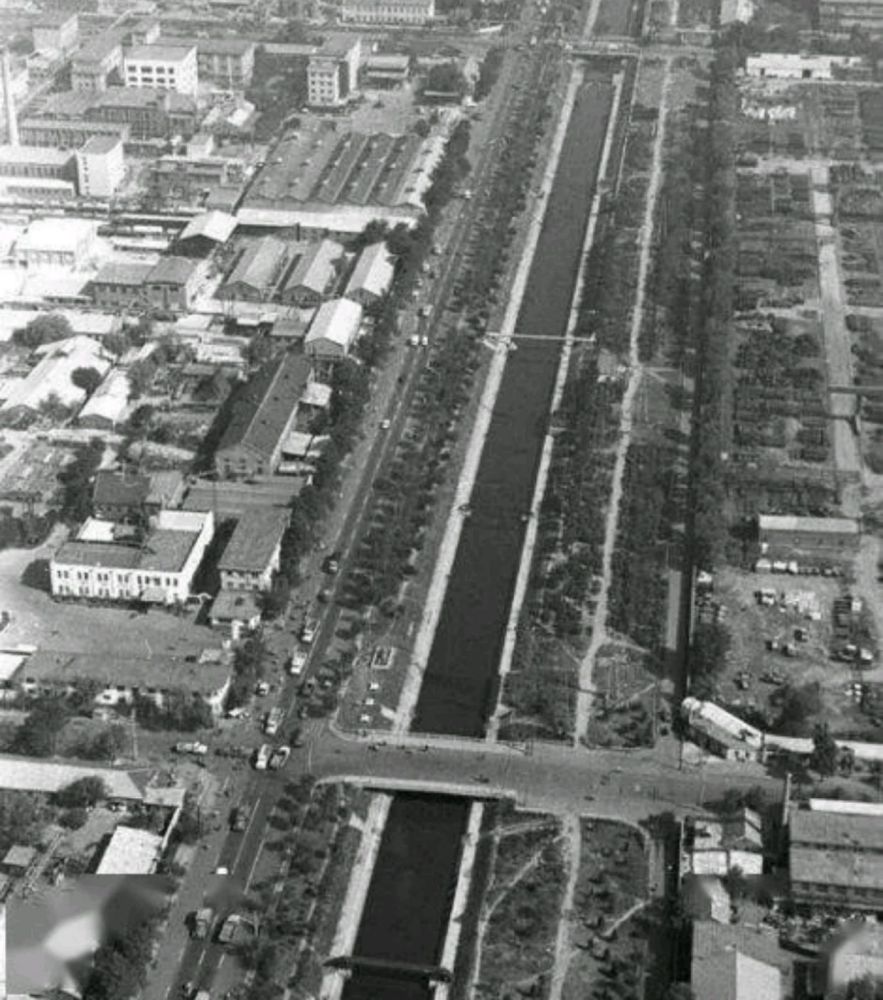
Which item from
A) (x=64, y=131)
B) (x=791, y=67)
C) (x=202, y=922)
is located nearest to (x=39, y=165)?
(x=64, y=131)

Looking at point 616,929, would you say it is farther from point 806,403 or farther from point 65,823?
point 806,403

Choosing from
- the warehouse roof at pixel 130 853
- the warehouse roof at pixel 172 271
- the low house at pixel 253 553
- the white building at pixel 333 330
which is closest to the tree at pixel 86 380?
the warehouse roof at pixel 172 271

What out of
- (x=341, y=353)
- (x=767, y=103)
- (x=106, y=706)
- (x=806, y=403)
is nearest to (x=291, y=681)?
(x=106, y=706)

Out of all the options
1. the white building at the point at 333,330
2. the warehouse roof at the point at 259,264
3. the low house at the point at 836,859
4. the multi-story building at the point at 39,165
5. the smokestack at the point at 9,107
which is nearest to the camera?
the low house at the point at 836,859

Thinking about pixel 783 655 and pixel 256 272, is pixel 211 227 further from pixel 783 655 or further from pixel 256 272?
pixel 783 655

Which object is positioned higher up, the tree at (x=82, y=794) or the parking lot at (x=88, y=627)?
the parking lot at (x=88, y=627)

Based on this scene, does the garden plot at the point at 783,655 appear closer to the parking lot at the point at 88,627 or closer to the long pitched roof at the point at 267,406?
the parking lot at the point at 88,627
